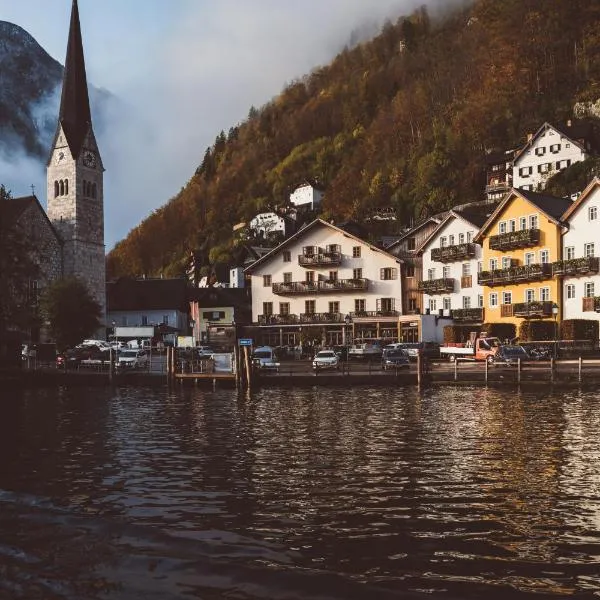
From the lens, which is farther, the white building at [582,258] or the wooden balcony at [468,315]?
the wooden balcony at [468,315]

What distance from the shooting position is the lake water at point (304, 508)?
1253 centimetres

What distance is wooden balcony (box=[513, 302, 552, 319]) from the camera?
75.6 metres

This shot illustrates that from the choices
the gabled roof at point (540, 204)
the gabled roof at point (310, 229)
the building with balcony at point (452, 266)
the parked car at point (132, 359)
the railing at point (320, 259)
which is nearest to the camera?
the parked car at point (132, 359)

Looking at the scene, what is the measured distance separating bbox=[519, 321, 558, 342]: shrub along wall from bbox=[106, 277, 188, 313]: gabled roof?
215 feet

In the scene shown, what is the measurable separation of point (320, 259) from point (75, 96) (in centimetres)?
5571

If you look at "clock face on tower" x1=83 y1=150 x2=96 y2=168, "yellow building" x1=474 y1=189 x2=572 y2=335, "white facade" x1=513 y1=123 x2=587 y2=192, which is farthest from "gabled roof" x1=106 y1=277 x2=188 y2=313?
"yellow building" x1=474 y1=189 x2=572 y2=335

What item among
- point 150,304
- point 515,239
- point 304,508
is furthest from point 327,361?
point 150,304

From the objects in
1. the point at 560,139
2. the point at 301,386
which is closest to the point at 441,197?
the point at 560,139

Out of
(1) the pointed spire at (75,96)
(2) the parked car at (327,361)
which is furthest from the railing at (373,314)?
(1) the pointed spire at (75,96)

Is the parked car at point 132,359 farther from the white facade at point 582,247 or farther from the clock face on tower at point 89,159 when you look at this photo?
the clock face on tower at point 89,159

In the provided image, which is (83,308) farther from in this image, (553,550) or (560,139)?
(553,550)

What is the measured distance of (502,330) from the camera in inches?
3044

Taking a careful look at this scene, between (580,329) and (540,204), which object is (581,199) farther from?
(580,329)

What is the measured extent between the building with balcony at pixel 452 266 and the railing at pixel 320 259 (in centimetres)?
950
